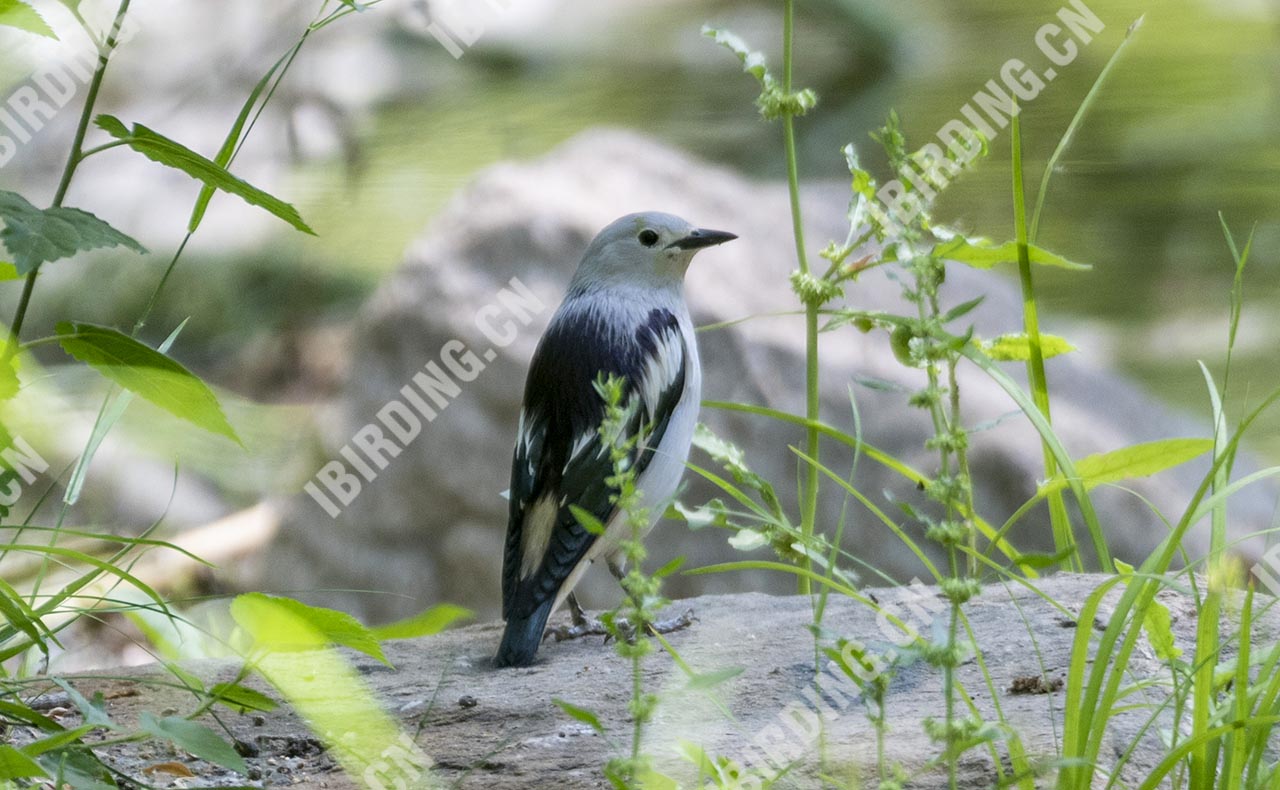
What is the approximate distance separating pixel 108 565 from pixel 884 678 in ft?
3.30

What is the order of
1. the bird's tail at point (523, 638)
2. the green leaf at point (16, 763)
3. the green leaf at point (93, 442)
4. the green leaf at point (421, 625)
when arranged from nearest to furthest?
the green leaf at point (16, 763)
the green leaf at point (421, 625)
the green leaf at point (93, 442)
the bird's tail at point (523, 638)

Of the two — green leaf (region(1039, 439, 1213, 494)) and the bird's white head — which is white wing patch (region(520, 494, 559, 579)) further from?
green leaf (region(1039, 439, 1213, 494))

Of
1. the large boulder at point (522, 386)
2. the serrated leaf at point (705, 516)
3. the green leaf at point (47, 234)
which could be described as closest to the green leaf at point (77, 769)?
the green leaf at point (47, 234)

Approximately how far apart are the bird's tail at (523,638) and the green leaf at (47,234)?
1.25 metres

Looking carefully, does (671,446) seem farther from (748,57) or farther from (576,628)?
(748,57)

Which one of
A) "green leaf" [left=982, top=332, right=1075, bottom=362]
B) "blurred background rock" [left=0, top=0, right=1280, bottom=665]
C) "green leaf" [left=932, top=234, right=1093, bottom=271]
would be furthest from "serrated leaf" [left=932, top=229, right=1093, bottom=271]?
"blurred background rock" [left=0, top=0, right=1280, bottom=665]

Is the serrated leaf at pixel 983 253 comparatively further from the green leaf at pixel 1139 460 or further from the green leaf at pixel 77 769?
the green leaf at pixel 77 769

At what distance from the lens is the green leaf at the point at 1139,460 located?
1.70 metres

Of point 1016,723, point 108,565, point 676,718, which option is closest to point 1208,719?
point 1016,723

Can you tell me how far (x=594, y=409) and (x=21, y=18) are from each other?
1.39 meters

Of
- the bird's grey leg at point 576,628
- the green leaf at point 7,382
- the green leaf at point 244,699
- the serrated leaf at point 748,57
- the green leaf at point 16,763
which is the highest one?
the serrated leaf at point 748,57

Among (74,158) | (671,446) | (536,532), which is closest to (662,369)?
(671,446)

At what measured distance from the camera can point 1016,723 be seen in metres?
1.75

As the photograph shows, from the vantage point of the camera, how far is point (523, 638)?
2480 mm
